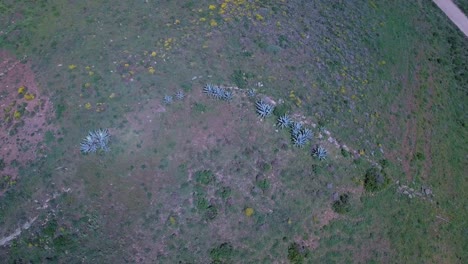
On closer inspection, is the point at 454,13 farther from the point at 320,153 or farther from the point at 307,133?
the point at 320,153

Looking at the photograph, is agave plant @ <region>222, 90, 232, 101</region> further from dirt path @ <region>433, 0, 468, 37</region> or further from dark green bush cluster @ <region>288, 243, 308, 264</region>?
dirt path @ <region>433, 0, 468, 37</region>

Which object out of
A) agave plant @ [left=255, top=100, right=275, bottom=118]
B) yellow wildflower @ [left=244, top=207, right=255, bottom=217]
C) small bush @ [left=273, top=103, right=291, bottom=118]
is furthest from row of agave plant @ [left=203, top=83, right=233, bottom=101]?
yellow wildflower @ [left=244, top=207, right=255, bottom=217]

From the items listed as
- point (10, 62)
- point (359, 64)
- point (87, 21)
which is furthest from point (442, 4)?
point (10, 62)

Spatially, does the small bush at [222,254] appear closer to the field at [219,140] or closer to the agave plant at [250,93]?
the field at [219,140]

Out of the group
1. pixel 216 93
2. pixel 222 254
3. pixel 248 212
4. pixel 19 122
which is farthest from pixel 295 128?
pixel 19 122

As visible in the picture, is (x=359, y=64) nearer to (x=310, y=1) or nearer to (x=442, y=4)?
(x=310, y=1)

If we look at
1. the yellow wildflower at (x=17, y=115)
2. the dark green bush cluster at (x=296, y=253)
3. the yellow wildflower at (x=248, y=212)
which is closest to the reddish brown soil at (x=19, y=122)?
the yellow wildflower at (x=17, y=115)

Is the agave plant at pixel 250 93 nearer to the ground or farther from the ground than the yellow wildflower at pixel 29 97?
farther from the ground
